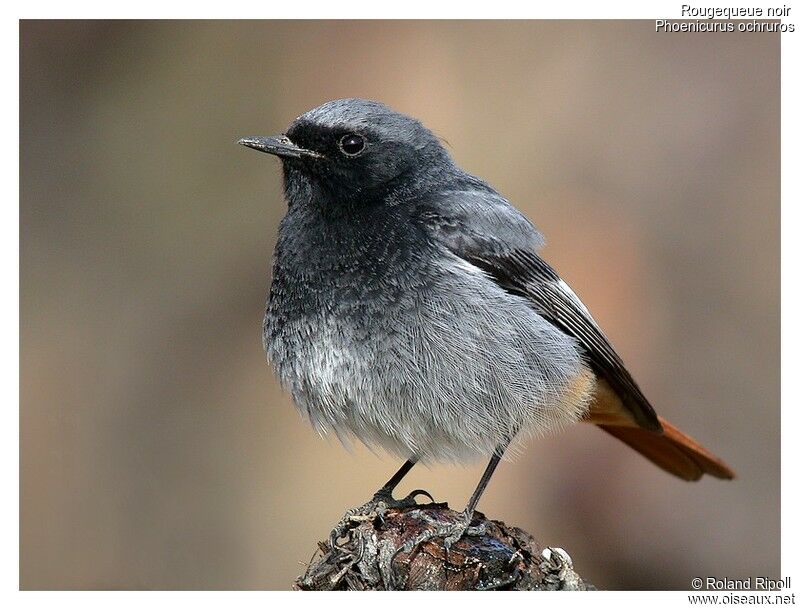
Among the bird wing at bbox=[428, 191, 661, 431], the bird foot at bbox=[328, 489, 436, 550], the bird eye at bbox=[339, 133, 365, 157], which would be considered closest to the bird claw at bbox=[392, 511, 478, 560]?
the bird foot at bbox=[328, 489, 436, 550]

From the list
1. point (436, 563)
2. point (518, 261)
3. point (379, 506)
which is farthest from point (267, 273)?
point (436, 563)

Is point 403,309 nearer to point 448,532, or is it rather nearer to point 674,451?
point 448,532

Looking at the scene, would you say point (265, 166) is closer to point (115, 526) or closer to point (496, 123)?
point (496, 123)

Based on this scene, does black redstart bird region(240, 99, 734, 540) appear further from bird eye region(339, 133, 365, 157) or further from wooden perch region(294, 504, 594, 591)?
wooden perch region(294, 504, 594, 591)

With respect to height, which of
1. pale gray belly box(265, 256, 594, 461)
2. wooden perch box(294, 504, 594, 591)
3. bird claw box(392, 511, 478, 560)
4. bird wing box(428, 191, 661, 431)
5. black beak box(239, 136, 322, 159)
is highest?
black beak box(239, 136, 322, 159)

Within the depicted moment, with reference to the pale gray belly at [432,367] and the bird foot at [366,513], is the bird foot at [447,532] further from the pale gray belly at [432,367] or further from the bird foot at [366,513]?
the pale gray belly at [432,367]

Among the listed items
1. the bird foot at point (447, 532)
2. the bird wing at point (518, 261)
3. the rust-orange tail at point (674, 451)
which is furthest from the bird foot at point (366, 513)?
the rust-orange tail at point (674, 451)

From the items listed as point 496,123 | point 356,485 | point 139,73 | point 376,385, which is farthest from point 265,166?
point 376,385

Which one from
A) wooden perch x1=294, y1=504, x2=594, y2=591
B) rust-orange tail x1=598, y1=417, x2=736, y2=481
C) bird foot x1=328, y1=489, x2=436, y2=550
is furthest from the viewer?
rust-orange tail x1=598, y1=417, x2=736, y2=481
